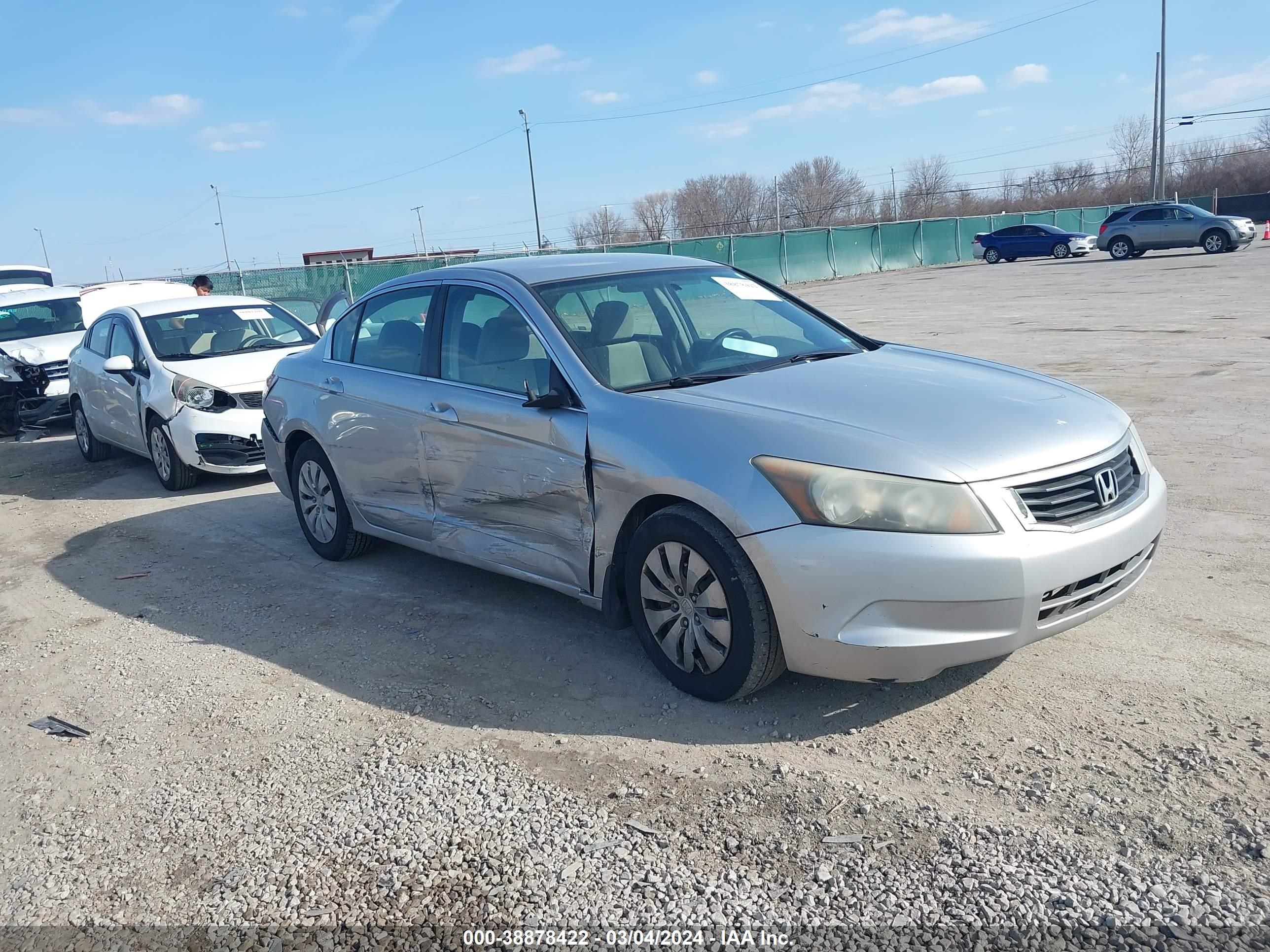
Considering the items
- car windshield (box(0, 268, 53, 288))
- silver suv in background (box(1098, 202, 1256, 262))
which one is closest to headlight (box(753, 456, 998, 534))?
car windshield (box(0, 268, 53, 288))

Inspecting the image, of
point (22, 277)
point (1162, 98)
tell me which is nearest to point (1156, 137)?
point (1162, 98)

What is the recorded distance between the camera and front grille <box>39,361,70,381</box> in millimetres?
13070

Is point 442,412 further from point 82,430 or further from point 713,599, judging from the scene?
point 82,430

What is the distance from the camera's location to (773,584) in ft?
11.9

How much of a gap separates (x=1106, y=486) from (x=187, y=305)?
28.8 ft

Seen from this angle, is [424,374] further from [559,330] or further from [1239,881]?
[1239,881]

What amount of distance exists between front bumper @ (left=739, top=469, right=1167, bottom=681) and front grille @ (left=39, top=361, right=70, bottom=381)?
39.8ft

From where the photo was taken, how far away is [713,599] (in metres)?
3.83

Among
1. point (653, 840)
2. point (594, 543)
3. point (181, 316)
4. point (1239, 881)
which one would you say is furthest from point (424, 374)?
point (181, 316)

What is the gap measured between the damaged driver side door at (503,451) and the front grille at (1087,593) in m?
1.77

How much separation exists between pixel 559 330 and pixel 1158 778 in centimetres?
287

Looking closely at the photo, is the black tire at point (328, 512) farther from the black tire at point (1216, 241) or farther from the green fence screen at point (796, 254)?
the black tire at point (1216, 241)

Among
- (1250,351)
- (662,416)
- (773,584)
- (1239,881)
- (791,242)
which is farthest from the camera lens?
(791,242)

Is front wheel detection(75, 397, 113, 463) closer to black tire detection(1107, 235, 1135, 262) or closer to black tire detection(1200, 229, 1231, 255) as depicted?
black tire detection(1107, 235, 1135, 262)
